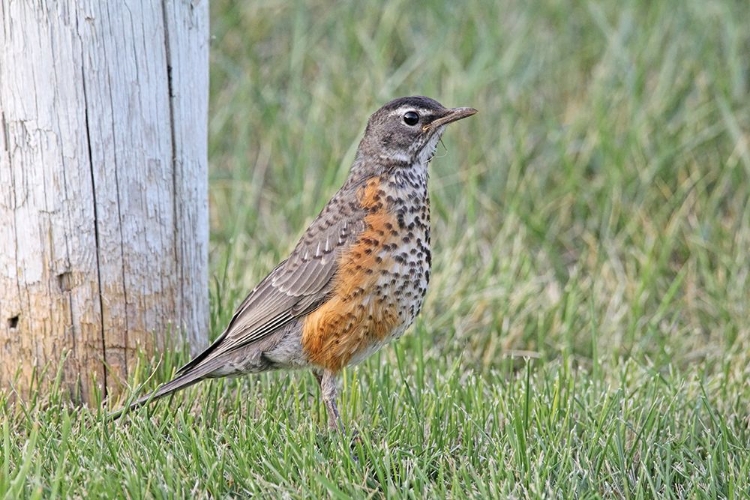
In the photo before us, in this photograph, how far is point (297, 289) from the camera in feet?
16.9

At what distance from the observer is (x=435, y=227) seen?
24.9 ft

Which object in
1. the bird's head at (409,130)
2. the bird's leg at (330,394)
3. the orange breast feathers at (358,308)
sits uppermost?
the bird's head at (409,130)

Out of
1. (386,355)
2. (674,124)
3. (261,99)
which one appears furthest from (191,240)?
(674,124)

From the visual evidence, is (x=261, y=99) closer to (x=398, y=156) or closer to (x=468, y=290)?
(x=468, y=290)

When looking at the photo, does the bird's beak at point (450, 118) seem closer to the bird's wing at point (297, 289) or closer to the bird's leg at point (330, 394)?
the bird's wing at point (297, 289)

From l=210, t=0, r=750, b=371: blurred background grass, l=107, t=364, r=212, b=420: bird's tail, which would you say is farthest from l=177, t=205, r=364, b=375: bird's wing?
l=210, t=0, r=750, b=371: blurred background grass

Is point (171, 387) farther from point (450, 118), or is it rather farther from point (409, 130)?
point (450, 118)

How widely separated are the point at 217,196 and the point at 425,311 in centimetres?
213

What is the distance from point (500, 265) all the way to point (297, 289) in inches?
89.4

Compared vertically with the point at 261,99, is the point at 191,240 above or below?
below

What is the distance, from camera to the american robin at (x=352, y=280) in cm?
502

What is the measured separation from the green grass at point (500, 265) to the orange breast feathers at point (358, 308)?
9.2 inches

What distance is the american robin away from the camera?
198 inches

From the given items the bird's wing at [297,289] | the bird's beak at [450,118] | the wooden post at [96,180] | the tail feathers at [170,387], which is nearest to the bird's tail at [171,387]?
the tail feathers at [170,387]
